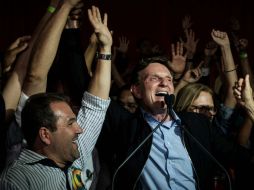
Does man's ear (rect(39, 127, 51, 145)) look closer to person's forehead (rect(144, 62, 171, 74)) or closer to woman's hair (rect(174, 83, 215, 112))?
person's forehead (rect(144, 62, 171, 74))

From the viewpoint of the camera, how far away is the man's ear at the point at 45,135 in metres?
1.82

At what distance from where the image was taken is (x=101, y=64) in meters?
2.19

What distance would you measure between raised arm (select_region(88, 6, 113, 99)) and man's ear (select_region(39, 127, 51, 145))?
1.33ft

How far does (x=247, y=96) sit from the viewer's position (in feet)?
7.57

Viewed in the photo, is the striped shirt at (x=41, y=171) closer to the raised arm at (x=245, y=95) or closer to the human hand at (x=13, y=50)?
the human hand at (x=13, y=50)

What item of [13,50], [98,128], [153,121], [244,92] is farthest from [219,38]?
[13,50]

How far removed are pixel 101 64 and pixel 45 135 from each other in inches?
20.7

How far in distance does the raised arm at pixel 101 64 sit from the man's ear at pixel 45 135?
0.41 meters

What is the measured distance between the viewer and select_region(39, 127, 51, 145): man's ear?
1.82 meters

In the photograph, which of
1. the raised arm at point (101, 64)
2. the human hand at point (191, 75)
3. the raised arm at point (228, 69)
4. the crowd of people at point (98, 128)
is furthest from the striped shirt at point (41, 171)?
the human hand at point (191, 75)

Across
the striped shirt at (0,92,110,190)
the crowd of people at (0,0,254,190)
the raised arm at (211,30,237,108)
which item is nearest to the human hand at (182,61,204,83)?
the raised arm at (211,30,237,108)

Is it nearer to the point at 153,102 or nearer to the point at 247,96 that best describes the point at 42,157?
the point at 153,102

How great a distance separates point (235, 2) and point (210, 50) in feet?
5.80

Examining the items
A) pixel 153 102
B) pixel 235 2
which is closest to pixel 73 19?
pixel 153 102
